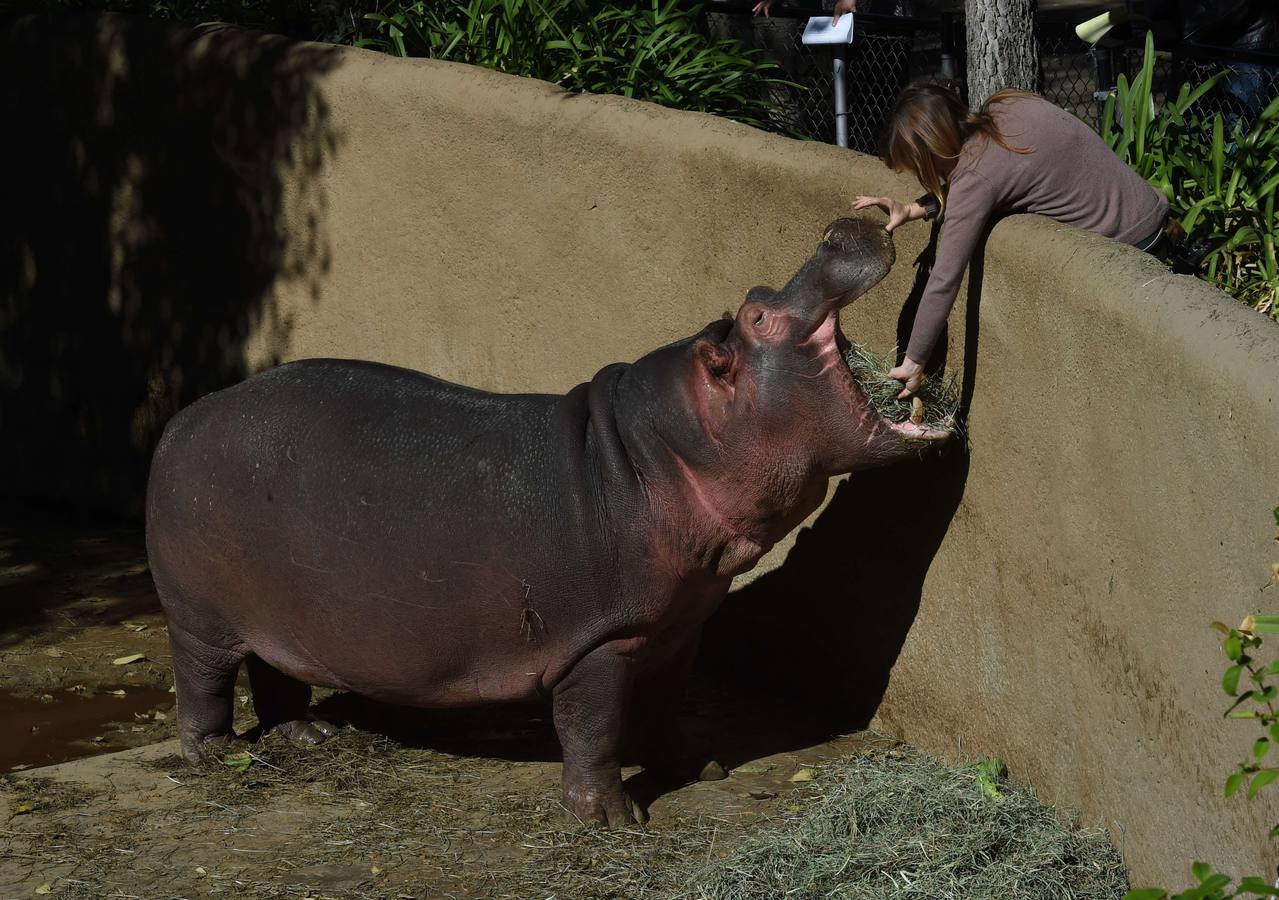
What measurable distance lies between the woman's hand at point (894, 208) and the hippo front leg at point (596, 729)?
1.41 meters

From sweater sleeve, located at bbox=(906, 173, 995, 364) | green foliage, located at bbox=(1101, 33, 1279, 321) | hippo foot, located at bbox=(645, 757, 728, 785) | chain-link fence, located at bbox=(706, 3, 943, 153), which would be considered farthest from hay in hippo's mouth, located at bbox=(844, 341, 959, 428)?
chain-link fence, located at bbox=(706, 3, 943, 153)

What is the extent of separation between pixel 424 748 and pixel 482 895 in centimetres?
112

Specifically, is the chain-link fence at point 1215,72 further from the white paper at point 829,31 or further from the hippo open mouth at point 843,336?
the hippo open mouth at point 843,336

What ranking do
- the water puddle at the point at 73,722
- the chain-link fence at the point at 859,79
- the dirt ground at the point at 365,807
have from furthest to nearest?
the chain-link fence at the point at 859,79, the water puddle at the point at 73,722, the dirt ground at the point at 365,807

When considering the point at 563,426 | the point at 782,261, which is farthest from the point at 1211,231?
the point at 563,426

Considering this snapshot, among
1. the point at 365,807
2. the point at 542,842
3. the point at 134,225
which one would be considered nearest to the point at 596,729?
the point at 542,842

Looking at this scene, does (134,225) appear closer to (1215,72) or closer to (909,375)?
(909,375)

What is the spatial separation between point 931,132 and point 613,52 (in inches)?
109

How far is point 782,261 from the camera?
531 cm

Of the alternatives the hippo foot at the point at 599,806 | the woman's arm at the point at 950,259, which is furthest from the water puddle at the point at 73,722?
the woman's arm at the point at 950,259

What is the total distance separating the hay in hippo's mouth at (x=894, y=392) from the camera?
4.49m

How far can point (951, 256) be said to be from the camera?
14.8ft

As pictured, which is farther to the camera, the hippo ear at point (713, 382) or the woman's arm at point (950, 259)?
the woman's arm at point (950, 259)

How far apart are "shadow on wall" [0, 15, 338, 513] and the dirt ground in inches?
80.2
